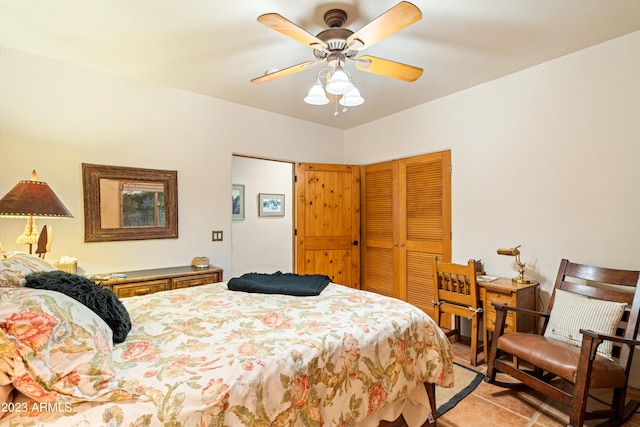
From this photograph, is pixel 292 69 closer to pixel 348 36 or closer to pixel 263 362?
pixel 348 36

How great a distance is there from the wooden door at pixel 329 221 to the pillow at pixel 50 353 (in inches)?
118

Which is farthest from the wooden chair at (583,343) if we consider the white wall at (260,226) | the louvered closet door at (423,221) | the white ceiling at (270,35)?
the white wall at (260,226)

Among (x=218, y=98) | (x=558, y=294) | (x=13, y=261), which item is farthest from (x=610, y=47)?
(x=13, y=261)

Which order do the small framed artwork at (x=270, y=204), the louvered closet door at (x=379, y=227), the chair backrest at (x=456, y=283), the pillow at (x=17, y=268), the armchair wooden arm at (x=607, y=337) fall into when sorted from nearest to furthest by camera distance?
the pillow at (x=17, y=268)
the armchair wooden arm at (x=607, y=337)
the chair backrest at (x=456, y=283)
the louvered closet door at (x=379, y=227)
the small framed artwork at (x=270, y=204)

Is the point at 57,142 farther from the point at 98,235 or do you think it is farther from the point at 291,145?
the point at 291,145

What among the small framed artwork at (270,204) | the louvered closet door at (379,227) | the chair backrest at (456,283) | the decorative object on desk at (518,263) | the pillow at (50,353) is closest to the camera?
the pillow at (50,353)

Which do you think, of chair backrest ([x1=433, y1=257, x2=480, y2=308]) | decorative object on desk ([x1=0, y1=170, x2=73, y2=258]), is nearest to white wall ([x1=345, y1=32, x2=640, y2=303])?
chair backrest ([x1=433, y1=257, x2=480, y2=308])

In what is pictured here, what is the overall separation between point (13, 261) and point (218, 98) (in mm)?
2551

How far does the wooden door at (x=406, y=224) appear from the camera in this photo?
11.1 feet

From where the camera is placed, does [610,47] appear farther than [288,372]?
Yes

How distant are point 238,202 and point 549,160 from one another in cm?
386

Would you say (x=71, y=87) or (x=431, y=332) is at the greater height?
(x=71, y=87)

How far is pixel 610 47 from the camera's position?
2.27 meters

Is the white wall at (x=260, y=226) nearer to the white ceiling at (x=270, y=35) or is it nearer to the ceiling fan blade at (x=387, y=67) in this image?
the white ceiling at (x=270, y=35)
